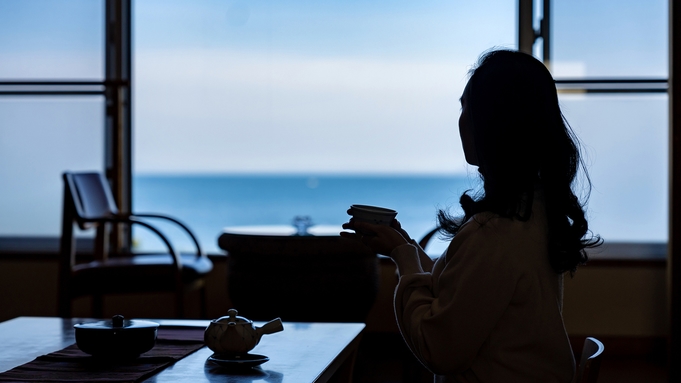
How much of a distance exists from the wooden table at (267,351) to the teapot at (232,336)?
0.04m

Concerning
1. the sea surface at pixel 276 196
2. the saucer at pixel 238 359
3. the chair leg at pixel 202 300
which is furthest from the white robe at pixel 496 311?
the sea surface at pixel 276 196

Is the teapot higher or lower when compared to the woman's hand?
lower

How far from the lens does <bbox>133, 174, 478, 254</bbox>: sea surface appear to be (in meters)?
22.4

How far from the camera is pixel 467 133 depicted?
4.12 feet

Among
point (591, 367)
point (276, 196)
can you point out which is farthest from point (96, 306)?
point (276, 196)

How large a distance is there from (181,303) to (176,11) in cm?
2084

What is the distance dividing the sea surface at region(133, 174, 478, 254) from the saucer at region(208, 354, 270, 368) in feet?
67.7

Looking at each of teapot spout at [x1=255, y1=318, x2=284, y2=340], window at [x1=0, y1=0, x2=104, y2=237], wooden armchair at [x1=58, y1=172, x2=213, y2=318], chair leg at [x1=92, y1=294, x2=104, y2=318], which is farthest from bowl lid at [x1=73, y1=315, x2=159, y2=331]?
window at [x1=0, y1=0, x2=104, y2=237]

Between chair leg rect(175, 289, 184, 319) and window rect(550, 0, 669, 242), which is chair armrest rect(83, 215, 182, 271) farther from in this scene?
window rect(550, 0, 669, 242)

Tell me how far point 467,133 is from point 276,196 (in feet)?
71.3

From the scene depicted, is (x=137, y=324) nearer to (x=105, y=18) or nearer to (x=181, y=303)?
(x=181, y=303)

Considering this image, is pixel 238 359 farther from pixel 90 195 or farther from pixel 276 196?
pixel 276 196

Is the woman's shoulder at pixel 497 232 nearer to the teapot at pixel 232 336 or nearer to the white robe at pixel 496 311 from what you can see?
the white robe at pixel 496 311

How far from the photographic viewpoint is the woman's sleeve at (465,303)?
1129 millimetres
